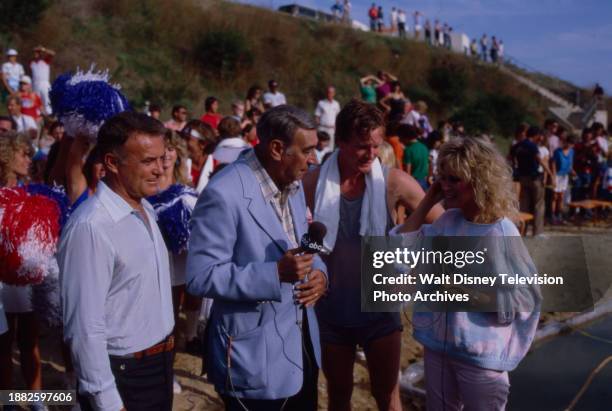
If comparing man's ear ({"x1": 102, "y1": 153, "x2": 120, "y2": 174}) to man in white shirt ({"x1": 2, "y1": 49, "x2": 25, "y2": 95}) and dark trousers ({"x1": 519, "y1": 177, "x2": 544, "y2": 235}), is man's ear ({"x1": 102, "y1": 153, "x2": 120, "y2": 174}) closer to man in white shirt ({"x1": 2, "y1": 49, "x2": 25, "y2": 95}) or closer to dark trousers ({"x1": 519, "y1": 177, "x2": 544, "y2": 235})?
dark trousers ({"x1": 519, "y1": 177, "x2": 544, "y2": 235})

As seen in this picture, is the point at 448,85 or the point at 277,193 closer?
the point at 277,193

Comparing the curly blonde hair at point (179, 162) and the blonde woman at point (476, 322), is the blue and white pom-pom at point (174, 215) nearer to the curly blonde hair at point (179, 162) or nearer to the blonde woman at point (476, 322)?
the curly blonde hair at point (179, 162)

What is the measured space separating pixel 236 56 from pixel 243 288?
23731mm

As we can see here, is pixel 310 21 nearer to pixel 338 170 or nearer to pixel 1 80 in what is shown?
pixel 1 80

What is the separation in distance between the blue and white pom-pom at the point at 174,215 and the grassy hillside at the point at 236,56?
17208 mm

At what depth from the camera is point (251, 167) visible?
2.37 m

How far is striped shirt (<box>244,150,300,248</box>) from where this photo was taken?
2350 millimetres

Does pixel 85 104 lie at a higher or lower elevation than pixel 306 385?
higher

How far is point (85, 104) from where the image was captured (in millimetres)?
3330

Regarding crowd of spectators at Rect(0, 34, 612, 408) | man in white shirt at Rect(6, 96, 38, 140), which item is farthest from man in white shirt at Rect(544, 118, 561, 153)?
man in white shirt at Rect(6, 96, 38, 140)

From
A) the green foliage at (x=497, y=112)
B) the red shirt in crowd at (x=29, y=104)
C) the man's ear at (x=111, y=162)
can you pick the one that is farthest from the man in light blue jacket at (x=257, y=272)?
the green foliage at (x=497, y=112)

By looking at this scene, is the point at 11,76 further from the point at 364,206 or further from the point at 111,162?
the point at 111,162

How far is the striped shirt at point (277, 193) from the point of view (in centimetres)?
235

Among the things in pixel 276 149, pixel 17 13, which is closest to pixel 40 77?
pixel 17 13
